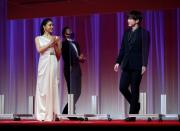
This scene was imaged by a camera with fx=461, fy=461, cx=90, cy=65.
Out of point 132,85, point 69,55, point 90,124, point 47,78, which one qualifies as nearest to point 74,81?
point 69,55

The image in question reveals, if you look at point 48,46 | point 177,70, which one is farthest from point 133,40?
point 177,70

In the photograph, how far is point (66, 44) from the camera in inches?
281

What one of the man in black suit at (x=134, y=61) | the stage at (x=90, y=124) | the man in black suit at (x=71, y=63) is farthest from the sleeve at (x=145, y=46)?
the man in black suit at (x=71, y=63)

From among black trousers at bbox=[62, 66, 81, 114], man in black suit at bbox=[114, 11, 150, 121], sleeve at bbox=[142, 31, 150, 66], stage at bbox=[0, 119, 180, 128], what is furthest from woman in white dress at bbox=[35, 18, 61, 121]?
sleeve at bbox=[142, 31, 150, 66]

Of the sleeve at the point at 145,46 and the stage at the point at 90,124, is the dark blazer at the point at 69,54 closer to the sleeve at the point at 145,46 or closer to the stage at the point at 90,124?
the sleeve at the point at 145,46

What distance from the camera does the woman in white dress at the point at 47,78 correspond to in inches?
246

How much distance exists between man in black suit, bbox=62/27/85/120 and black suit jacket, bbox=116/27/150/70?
43.9 inches

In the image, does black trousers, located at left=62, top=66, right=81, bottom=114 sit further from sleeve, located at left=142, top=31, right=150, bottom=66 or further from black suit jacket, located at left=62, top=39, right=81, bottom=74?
sleeve, located at left=142, top=31, right=150, bottom=66

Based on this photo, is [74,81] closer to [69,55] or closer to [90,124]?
[69,55]

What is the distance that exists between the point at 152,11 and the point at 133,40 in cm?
174

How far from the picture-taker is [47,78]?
627cm

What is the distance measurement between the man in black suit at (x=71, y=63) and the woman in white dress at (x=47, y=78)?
0.75 m

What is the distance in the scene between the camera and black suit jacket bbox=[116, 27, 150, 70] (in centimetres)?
613
